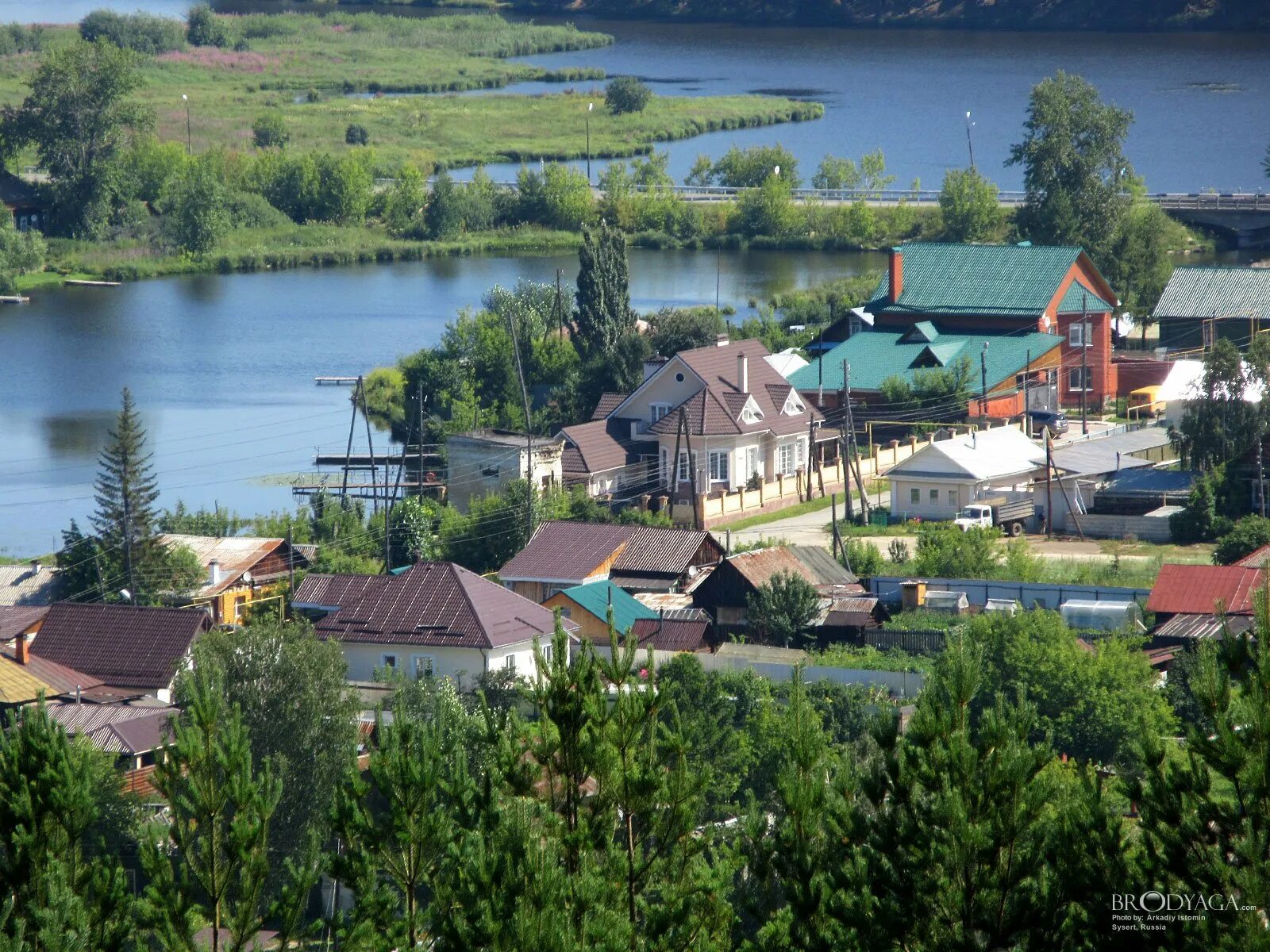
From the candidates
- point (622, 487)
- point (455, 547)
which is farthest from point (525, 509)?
point (622, 487)

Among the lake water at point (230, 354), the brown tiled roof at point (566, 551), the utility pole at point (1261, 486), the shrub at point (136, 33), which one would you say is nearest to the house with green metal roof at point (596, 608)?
the brown tiled roof at point (566, 551)

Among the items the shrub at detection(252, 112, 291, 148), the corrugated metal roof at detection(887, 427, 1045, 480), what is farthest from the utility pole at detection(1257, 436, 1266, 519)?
the shrub at detection(252, 112, 291, 148)

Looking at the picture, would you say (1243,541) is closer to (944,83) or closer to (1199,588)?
(1199,588)

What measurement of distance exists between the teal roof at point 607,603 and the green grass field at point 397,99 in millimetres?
43680

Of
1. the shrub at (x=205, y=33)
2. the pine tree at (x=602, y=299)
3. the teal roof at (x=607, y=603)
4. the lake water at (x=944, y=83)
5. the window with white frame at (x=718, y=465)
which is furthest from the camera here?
the shrub at (x=205, y=33)

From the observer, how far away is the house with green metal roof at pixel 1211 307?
3931 cm

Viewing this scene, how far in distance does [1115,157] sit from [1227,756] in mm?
40217

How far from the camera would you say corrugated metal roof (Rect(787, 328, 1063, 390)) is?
3556cm

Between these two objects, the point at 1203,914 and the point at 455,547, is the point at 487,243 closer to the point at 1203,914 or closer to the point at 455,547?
the point at 455,547

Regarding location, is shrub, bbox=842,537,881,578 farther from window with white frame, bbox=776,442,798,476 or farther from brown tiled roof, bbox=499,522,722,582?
window with white frame, bbox=776,442,798,476

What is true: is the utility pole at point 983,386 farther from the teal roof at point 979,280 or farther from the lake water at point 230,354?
the lake water at point 230,354

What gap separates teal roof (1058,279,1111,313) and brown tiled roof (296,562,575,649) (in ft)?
55.7

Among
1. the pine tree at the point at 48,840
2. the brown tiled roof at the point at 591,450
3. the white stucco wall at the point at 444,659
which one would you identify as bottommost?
the white stucco wall at the point at 444,659

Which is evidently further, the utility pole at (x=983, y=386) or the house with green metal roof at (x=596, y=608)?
the utility pole at (x=983, y=386)
